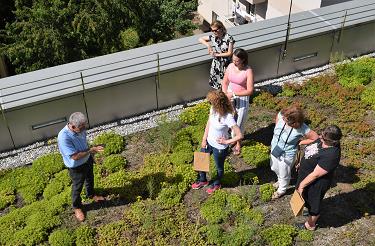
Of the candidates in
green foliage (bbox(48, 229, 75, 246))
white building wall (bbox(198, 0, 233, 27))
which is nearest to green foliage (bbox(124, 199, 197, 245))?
green foliage (bbox(48, 229, 75, 246))

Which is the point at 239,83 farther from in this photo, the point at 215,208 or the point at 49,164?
the point at 49,164

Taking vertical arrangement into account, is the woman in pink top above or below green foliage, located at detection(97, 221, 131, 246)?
above

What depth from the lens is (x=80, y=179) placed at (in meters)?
7.24

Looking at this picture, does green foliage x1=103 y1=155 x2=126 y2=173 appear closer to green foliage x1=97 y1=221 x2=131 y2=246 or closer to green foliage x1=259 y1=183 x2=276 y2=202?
green foliage x1=97 y1=221 x2=131 y2=246

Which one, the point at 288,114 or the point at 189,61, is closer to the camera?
the point at 288,114

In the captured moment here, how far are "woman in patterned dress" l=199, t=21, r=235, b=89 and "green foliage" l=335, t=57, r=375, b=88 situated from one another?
3.34 meters

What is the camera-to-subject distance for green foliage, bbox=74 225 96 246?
24.1 feet

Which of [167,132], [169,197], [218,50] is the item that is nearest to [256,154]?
[167,132]

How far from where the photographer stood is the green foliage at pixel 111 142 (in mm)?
9172

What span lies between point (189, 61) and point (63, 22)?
7.92 m

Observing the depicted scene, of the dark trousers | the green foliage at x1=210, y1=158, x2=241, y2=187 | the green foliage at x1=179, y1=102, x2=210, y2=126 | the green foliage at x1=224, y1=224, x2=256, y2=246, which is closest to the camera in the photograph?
the dark trousers

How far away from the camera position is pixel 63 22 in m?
16.3

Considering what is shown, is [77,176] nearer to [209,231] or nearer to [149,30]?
[209,231]

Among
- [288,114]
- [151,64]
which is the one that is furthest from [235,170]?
[151,64]
